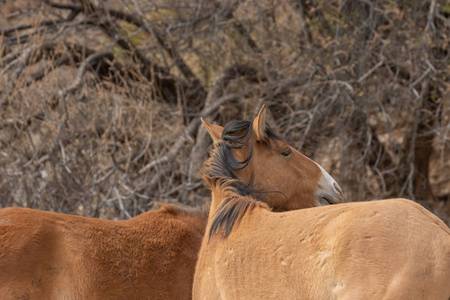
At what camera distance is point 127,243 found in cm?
389

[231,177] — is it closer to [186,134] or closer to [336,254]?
[336,254]

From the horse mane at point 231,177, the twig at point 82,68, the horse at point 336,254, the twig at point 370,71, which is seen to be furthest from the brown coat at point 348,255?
the twig at point 370,71

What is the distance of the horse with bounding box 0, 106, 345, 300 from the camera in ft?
11.4

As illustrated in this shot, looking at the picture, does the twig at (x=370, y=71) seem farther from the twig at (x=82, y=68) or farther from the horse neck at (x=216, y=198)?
the horse neck at (x=216, y=198)

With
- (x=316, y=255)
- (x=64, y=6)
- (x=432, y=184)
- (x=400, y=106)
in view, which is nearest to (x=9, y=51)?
(x=64, y=6)

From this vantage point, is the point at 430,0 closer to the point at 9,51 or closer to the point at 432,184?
the point at 432,184

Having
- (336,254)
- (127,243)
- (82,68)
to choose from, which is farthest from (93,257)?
(82,68)

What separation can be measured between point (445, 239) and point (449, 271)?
0.12m

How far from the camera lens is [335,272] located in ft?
7.47

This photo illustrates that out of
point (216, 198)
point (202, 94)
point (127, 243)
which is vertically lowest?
point (202, 94)

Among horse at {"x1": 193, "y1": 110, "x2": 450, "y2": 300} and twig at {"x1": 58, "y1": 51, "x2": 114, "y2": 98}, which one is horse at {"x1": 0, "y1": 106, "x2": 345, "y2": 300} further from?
twig at {"x1": 58, "y1": 51, "x2": 114, "y2": 98}

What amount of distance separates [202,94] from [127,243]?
621 centimetres

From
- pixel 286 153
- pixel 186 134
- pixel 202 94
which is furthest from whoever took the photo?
pixel 202 94

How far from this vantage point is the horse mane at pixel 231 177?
10.2 feet
